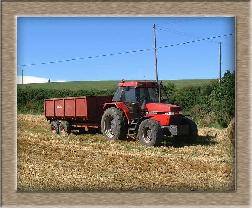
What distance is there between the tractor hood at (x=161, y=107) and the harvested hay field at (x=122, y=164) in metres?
0.66

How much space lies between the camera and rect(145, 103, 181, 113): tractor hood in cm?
1420

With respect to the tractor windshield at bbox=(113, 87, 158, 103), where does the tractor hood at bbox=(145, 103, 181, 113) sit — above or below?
below

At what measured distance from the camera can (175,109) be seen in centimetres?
1420

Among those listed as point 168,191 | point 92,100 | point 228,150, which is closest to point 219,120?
point 228,150

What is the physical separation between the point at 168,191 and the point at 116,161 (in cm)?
130

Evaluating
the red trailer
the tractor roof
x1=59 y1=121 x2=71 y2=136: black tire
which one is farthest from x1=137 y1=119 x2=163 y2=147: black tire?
x1=59 y1=121 x2=71 y2=136: black tire

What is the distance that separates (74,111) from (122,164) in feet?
7.10

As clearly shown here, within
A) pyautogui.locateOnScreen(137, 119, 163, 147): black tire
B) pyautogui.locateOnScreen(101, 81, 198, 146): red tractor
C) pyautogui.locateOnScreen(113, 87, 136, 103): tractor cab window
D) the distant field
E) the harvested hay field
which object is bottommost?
the harvested hay field

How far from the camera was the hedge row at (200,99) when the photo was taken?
13.5 meters

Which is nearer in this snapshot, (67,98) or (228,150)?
(228,150)

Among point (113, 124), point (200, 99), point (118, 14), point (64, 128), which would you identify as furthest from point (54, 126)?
point (200, 99)

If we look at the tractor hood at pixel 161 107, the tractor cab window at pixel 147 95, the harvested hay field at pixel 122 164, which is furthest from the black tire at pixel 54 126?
the tractor hood at pixel 161 107

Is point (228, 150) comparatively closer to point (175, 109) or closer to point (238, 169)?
point (238, 169)

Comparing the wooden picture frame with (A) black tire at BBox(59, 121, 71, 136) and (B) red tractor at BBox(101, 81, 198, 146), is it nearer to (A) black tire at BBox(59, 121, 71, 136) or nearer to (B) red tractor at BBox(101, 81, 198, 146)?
(B) red tractor at BBox(101, 81, 198, 146)
